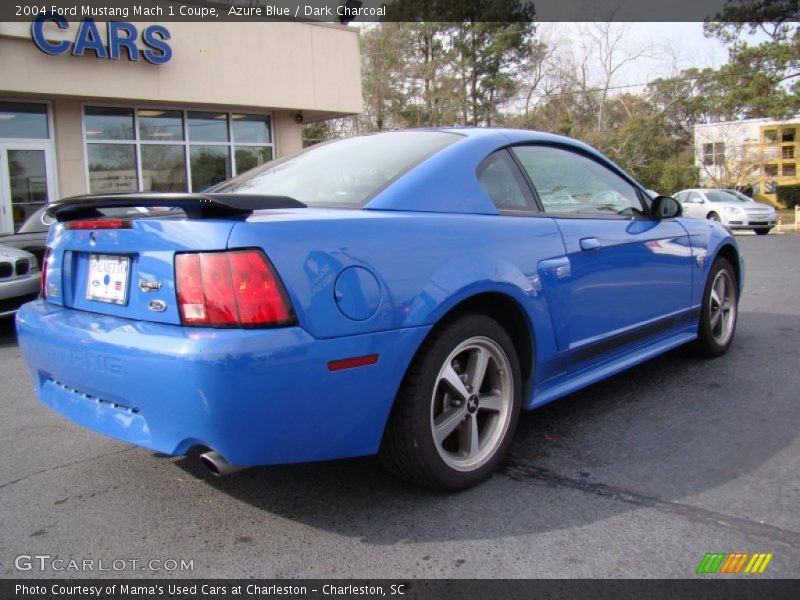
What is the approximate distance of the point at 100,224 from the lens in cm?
267

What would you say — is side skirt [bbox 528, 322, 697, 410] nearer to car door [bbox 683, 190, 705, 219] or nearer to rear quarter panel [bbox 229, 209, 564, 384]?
rear quarter panel [bbox 229, 209, 564, 384]

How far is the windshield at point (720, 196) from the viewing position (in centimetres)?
2316

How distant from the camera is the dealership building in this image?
41.1 ft

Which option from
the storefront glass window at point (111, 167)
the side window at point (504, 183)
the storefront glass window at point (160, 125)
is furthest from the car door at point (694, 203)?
the side window at point (504, 183)

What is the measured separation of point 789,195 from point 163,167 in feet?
128

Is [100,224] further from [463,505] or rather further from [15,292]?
[15,292]

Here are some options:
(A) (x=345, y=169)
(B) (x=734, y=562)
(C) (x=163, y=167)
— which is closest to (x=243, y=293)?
(A) (x=345, y=169)

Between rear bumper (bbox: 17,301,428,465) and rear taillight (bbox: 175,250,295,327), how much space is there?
4cm

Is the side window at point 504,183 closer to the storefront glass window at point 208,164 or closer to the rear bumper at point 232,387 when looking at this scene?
the rear bumper at point 232,387

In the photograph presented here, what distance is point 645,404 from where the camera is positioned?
393 cm

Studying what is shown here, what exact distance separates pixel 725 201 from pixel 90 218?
2367 centimetres

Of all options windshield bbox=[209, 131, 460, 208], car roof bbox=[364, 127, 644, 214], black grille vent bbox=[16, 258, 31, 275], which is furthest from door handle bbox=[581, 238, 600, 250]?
black grille vent bbox=[16, 258, 31, 275]

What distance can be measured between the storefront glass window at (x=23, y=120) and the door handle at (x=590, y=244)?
12716 millimetres

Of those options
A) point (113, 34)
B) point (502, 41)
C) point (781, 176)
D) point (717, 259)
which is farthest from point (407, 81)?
point (717, 259)
